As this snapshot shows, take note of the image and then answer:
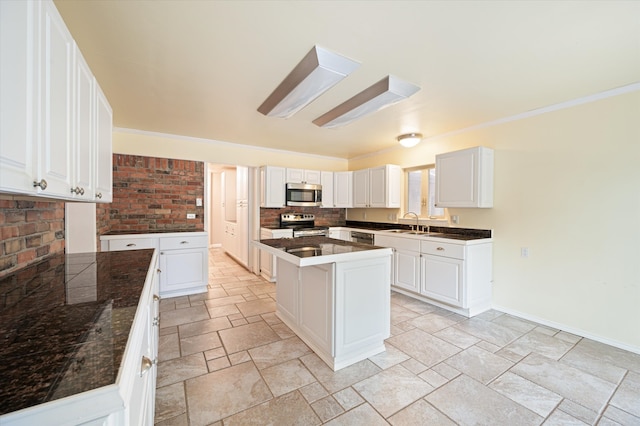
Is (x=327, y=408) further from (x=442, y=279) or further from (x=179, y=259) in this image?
(x=179, y=259)

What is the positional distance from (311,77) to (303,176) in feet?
9.69

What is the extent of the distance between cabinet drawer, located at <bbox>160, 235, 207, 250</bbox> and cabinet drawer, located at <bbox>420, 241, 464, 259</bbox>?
123 inches

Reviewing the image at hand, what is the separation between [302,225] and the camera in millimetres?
5305

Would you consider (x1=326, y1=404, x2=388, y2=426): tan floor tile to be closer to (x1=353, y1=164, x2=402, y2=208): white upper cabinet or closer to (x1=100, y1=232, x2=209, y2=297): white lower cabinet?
(x1=100, y1=232, x2=209, y2=297): white lower cabinet

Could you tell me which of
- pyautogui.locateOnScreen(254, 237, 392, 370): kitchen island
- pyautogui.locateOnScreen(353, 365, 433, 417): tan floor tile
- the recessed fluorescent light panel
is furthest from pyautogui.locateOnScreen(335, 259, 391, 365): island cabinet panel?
the recessed fluorescent light panel

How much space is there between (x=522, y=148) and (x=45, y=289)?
4274mm

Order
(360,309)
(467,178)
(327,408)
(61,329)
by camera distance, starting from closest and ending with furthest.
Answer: (61,329) → (327,408) → (360,309) → (467,178)

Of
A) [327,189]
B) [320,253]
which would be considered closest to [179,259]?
[320,253]

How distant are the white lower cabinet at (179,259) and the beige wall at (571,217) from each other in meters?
3.87

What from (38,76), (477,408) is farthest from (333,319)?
(38,76)

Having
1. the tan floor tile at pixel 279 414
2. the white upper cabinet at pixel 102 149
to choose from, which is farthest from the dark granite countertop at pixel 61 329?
the tan floor tile at pixel 279 414

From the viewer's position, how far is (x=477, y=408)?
172 cm

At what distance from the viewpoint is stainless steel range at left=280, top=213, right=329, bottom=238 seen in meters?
4.82

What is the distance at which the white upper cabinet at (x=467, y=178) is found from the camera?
10.7 feet
